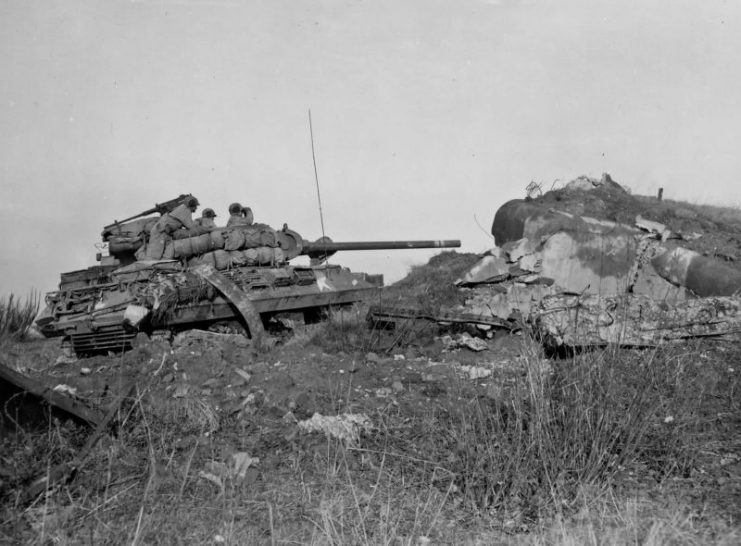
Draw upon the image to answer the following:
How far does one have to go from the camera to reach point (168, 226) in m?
12.8

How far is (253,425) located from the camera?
6016 mm

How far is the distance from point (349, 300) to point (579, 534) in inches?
404

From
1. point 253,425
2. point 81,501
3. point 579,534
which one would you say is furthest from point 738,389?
point 81,501

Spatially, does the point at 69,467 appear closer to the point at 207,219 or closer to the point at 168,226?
the point at 168,226

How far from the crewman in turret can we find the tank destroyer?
0.33 meters

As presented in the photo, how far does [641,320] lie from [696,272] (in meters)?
3.72

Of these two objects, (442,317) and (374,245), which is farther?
(374,245)

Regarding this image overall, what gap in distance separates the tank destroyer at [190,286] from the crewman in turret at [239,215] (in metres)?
0.33

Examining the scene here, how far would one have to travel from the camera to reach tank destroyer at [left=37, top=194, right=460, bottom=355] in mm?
10844

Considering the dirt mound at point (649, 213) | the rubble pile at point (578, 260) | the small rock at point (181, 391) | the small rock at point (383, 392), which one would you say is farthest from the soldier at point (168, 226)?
the small rock at point (383, 392)

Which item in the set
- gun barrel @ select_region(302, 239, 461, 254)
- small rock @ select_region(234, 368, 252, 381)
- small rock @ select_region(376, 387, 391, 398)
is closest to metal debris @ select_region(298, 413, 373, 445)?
small rock @ select_region(376, 387, 391, 398)

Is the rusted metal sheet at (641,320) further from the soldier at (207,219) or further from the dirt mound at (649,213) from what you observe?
the soldier at (207,219)

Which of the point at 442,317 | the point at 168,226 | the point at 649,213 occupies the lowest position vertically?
the point at 442,317

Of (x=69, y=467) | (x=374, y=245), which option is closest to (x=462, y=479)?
(x=69, y=467)
